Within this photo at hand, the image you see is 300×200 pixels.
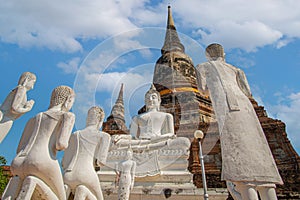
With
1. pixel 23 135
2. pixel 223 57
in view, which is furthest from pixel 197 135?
pixel 23 135

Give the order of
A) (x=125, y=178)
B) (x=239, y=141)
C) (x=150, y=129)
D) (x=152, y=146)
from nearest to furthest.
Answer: (x=239, y=141), (x=125, y=178), (x=152, y=146), (x=150, y=129)

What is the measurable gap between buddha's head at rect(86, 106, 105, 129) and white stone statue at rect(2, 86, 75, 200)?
1010 mm

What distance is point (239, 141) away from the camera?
3.75 metres

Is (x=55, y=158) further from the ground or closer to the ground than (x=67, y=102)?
closer to the ground

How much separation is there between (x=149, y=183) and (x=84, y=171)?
2508 mm

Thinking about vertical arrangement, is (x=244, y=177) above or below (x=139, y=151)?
below

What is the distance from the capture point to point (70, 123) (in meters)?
3.05

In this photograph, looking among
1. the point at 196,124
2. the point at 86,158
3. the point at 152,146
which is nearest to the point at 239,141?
the point at 86,158

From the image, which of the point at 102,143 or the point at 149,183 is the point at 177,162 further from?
the point at 102,143

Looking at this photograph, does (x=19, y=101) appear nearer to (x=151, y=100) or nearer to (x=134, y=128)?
→ (x=134, y=128)

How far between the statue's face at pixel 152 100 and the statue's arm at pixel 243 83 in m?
3.30

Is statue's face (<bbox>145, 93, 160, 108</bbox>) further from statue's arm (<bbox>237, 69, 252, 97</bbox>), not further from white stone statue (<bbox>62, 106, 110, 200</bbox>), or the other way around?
white stone statue (<bbox>62, 106, 110, 200</bbox>)

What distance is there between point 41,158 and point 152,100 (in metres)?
5.28

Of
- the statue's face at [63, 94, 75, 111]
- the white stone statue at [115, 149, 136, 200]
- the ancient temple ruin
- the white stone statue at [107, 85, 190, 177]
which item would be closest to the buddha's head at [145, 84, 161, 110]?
the white stone statue at [107, 85, 190, 177]
